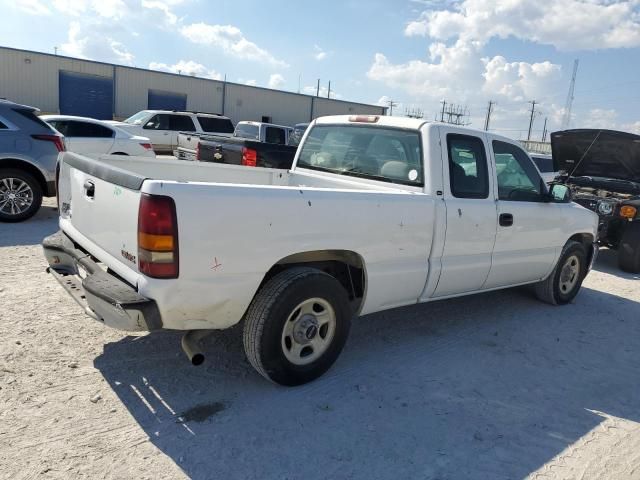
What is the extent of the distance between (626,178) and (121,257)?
9.16 meters

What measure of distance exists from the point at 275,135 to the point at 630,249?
40.6 feet

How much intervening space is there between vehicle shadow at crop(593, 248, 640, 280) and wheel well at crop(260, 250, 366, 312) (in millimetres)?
5981

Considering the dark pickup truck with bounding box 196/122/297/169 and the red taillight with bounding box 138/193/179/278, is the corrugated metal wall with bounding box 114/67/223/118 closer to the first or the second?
the dark pickup truck with bounding box 196/122/297/169

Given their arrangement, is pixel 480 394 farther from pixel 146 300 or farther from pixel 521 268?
pixel 146 300

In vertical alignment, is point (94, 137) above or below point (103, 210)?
above

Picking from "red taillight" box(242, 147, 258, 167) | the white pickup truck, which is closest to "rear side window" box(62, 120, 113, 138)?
"red taillight" box(242, 147, 258, 167)

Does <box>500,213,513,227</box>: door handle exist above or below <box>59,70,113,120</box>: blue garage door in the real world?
below

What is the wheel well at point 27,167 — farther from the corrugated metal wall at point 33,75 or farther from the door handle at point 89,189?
the corrugated metal wall at point 33,75

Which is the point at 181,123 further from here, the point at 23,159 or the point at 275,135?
the point at 23,159

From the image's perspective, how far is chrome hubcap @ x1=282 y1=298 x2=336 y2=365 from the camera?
3.54 metres

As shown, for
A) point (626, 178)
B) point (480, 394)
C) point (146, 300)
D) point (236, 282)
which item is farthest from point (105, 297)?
point (626, 178)

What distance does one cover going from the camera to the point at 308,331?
3.60 metres

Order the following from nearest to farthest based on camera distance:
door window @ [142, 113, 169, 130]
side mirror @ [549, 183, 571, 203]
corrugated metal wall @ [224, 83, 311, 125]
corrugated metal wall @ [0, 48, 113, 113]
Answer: side mirror @ [549, 183, 571, 203]
door window @ [142, 113, 169, 130]
corrugated metal wall @ [0, 48, 113, 113]
corrugated metal wall @ [224, 83, 311, 125]

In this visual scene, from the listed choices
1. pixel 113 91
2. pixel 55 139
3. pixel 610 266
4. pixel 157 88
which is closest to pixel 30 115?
pixel 55 139
